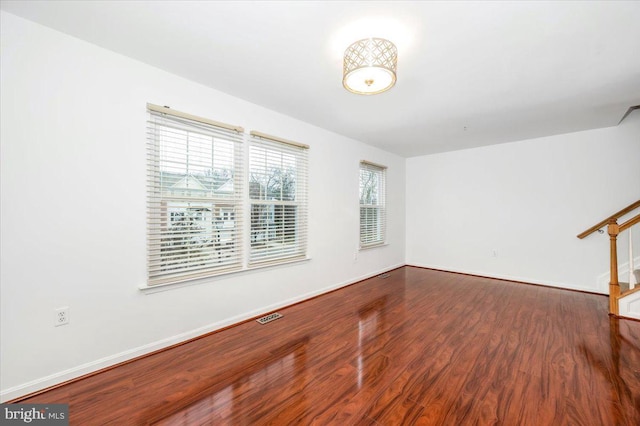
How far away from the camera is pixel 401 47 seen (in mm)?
1998

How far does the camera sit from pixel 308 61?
86.5 inches

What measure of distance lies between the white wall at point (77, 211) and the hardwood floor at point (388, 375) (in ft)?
0.84

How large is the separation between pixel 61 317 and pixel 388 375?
7.97ft

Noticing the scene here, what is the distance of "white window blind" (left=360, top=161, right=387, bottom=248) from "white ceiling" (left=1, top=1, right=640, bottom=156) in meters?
1.77

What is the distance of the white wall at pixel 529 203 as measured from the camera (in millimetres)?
3859

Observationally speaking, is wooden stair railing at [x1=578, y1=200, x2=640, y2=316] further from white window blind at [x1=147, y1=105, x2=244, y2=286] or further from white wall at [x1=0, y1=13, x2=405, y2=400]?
white wall at [x1=0, y1=13, x2=405, y2=400]

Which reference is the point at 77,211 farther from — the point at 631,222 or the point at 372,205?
the point at 631,222

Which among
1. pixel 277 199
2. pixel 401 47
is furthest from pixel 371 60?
pixel 277 199

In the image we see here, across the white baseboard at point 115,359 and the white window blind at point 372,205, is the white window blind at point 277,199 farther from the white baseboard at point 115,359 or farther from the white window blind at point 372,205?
the white window blind at point 372,205

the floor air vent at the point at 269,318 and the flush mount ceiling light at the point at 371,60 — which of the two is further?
the floor air vent at the point at 269,318

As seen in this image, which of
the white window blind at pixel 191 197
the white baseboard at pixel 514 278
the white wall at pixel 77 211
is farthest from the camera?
the white baseboard at pixel 514 278

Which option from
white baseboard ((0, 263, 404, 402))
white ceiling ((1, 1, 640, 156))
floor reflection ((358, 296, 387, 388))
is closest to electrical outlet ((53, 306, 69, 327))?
white baseboard ((0, 263, 404, 402))
